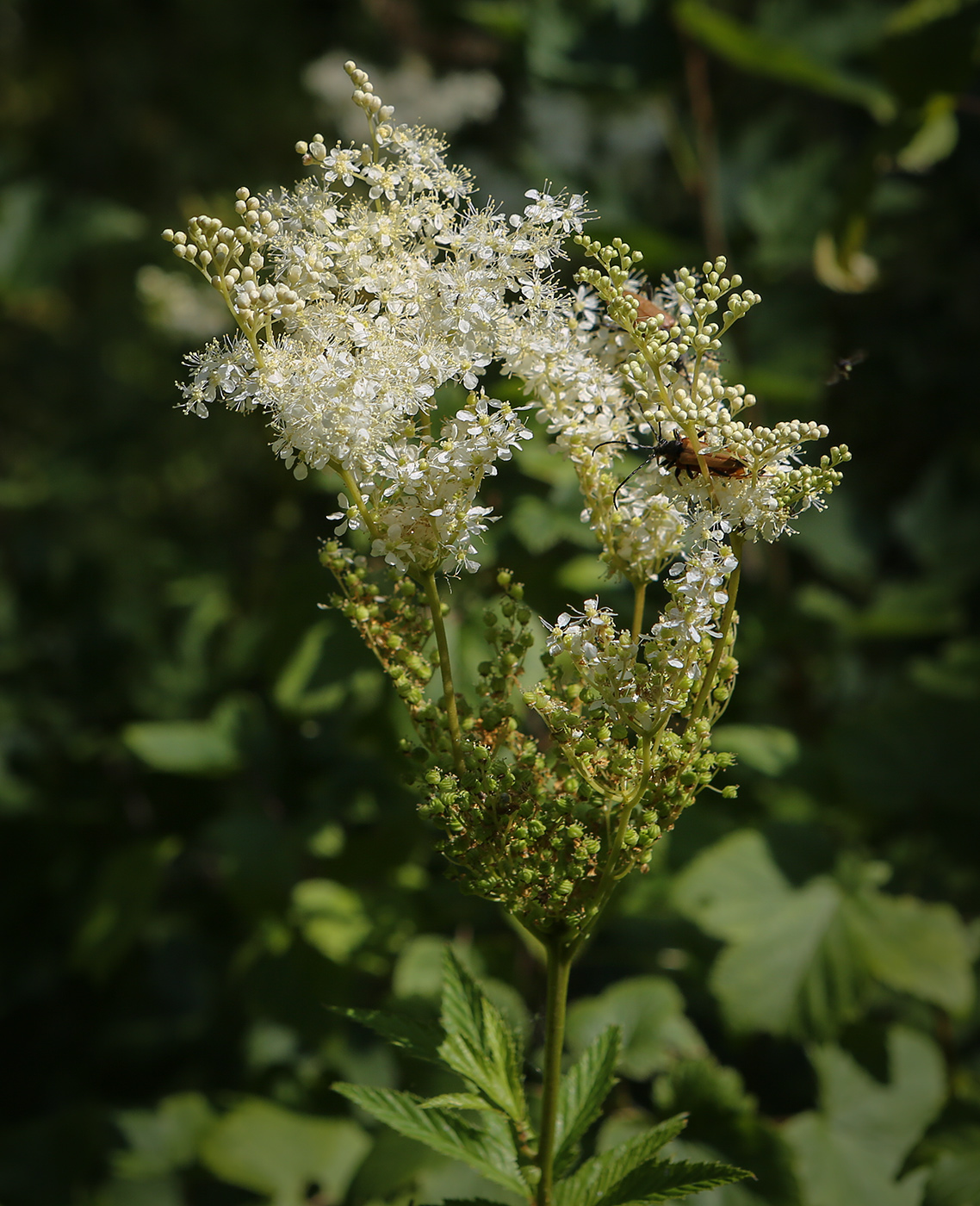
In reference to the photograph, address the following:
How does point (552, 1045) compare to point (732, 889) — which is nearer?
point (552, 1045)

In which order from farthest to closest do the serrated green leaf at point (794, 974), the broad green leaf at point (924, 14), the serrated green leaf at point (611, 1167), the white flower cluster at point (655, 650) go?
1. the broad green leaf at point (924, 14)
2. the serrated green leaf at point (794, 974)
3. the serrated green leaf at point (611, 1167)
4. the white flower cluster at point (655, 650)

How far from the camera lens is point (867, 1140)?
139 centimetres

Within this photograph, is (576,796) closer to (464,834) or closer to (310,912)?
(464,834)

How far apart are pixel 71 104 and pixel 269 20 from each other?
1.39 metres

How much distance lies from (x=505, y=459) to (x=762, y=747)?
2.95 ft

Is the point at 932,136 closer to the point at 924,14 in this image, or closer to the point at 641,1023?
the point at 924,14

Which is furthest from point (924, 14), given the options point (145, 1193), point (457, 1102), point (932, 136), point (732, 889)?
point (145, 1193)

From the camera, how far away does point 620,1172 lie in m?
0.81

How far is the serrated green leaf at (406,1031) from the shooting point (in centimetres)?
80

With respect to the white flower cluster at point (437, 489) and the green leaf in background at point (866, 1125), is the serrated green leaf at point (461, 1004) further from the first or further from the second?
the green leaf in background at point (866, 1125)

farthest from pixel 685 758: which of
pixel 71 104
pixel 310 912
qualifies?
pixel 71 104

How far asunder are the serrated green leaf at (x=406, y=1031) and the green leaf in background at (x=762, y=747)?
59 centimetres

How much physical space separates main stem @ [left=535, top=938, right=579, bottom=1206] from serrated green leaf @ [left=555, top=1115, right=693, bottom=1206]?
0.03m

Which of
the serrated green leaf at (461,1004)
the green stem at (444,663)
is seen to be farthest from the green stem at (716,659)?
the serrated green leaf at (461,1004)
